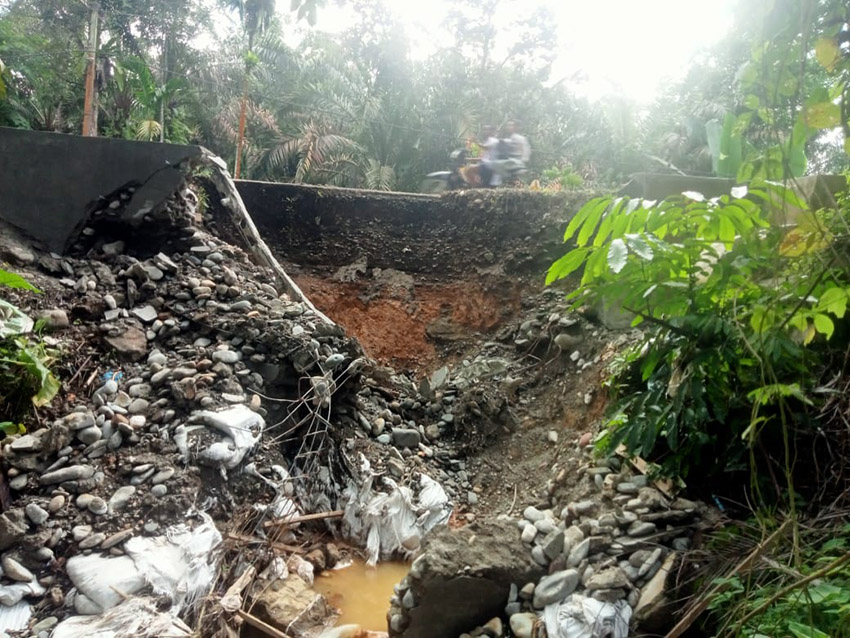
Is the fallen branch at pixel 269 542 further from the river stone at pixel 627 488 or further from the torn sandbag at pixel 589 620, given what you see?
the river stone at pixel 627 488

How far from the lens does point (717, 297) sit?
221cm

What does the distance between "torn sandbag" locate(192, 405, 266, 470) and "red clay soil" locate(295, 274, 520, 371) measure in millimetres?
2610

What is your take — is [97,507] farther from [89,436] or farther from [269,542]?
[269,542]

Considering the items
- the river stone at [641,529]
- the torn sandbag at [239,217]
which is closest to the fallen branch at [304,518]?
the river stone at [641,529]

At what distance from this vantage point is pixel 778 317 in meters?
2.02

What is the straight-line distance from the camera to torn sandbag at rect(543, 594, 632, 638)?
2225mm

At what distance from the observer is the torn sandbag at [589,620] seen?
2.22 metres

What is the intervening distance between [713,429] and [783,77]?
1438 mm

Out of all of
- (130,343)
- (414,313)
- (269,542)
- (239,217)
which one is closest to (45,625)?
(269,542)

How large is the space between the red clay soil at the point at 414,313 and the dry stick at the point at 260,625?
11.3ft

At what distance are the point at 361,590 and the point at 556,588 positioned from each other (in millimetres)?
1293

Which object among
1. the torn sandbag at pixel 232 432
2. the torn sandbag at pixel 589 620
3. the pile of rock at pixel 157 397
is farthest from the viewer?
the torn sandbag at pixel 232 432

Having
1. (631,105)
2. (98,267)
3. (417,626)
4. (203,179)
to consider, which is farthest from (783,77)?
(631,105)

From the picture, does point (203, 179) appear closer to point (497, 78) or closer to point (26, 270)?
point (26, 270)
